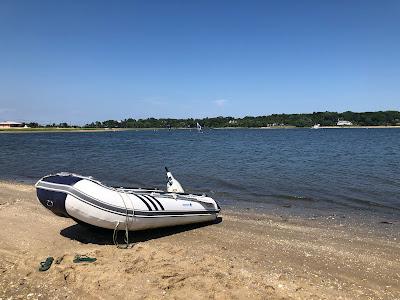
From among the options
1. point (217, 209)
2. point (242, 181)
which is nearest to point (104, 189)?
point (217, 209)

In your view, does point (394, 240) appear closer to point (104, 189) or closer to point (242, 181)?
point (104, 189)

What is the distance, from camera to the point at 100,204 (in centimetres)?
923

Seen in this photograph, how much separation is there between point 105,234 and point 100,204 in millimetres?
1462

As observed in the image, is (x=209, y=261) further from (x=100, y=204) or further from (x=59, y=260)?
(x=59, y=260)

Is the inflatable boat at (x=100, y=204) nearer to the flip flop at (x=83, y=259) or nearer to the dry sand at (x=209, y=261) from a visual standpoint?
the dry sand at (x=209, y=261)

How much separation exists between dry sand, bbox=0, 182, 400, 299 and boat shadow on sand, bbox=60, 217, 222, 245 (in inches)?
1.2

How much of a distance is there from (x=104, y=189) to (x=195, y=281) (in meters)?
3.55

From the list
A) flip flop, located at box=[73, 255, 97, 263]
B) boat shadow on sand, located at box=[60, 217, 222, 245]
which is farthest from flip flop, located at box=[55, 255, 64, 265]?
boat shadow on sand, located at box=[60, 217, 222, 245]

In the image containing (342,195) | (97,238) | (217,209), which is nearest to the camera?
Result: (97,238)

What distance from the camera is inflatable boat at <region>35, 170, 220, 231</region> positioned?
9.08m

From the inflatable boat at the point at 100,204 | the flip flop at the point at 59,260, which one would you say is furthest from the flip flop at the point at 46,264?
the inflatable boat at the point at 100,204

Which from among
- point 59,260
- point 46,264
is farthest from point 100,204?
point 46,264

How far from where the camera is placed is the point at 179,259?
8.74m

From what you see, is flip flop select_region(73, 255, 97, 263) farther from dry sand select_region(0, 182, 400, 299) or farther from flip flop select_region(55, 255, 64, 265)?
flip flop select_region(55, 255, 64, 265)
